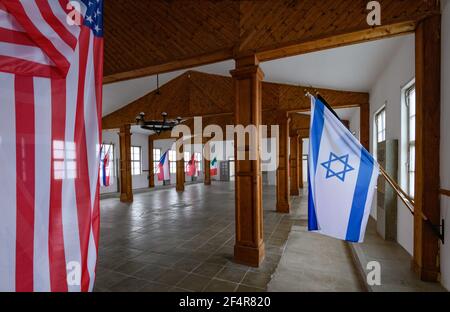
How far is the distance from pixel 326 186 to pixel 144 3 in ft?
13.0

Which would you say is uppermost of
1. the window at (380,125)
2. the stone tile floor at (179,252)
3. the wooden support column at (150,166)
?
the window at (380,125)

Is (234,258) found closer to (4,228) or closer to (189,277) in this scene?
(189,277)

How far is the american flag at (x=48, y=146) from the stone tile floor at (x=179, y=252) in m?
1.67

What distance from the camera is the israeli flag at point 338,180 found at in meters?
2.17

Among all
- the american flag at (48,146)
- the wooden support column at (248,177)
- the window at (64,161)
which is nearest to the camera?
the american flag at (48,146)

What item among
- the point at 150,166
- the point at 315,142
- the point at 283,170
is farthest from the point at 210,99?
the point at 150,166

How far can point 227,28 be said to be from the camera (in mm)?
3398

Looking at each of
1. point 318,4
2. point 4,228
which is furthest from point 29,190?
point 318,4

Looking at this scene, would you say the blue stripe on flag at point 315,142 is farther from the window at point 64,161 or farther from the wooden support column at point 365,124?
the wooden support column at point 365,124

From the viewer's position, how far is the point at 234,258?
358 centimetres

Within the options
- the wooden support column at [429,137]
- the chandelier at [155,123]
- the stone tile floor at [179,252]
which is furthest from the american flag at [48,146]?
the chandelier at [155,123]

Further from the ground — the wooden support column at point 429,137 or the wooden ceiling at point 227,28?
the wooden ceiling at point 227,28

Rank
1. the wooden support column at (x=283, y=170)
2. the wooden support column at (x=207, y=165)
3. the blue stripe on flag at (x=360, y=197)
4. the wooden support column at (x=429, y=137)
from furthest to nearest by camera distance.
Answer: the wooden support column at (x=207, y=165)
the wooden support column at (x=283, y=170)
the wooden support column at (x=429, y=137)
the blue stripe on flag at (x=360, y=197)

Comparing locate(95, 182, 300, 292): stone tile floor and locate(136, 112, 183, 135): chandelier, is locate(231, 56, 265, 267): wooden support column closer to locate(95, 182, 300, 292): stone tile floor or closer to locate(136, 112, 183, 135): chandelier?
locate(95, 182, 300, 292): stone tile floor
